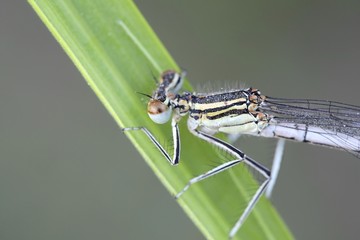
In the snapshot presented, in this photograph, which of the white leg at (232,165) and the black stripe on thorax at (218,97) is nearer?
the white leg at (232,165)

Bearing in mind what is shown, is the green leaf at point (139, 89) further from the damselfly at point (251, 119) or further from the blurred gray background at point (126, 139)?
the blurred gray background at point (126, 139)

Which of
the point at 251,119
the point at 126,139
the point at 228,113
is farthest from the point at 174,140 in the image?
the point at 126,139

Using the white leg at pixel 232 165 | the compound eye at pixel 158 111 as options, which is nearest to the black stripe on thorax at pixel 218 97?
the white leg at pixel 232 165

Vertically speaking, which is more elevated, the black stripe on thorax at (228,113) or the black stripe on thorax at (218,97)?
the black stripe on thorax at (218,97)

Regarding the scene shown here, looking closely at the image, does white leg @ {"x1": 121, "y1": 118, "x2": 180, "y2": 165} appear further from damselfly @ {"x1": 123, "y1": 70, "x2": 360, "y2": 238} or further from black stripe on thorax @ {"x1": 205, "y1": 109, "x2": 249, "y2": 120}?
black stripe on thorax @ {"x1": 205, "y1": 109, "x2": 249, "y2": 120}

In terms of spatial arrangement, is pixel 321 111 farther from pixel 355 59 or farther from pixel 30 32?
pixel 30 32

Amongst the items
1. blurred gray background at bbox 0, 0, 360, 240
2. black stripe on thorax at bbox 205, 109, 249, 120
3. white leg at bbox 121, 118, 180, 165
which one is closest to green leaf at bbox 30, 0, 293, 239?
white leg at bbox 121, 118, 180, 165

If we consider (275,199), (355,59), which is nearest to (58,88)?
(275,199)
